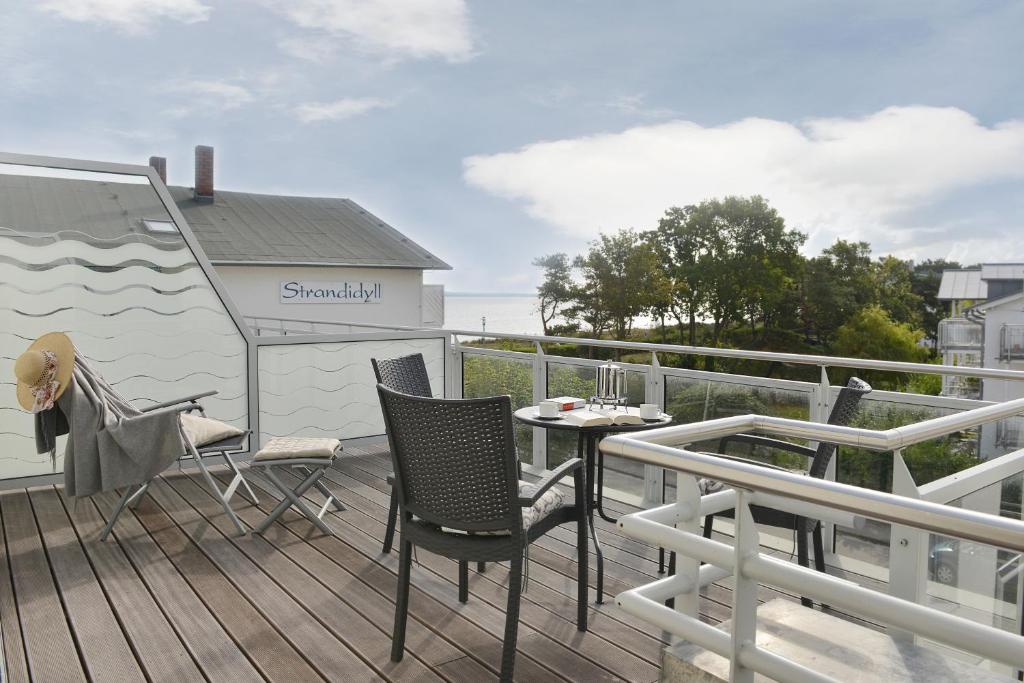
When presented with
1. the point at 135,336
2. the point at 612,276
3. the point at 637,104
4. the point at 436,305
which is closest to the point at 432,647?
the point at 135,336

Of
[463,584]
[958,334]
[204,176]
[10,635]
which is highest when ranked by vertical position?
[204,176]

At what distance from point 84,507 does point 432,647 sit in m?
3.05

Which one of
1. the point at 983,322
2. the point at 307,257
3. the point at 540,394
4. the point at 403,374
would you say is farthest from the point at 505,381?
the point at 983,322

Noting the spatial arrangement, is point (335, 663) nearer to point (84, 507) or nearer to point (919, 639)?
point (919, 639)

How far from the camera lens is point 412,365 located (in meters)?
4.52

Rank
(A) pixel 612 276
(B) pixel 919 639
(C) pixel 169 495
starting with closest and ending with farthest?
1. (B) pixel 919 639
2. (C) pixel 169 495
3. (A) pixel 612 276

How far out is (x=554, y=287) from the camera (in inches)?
1751

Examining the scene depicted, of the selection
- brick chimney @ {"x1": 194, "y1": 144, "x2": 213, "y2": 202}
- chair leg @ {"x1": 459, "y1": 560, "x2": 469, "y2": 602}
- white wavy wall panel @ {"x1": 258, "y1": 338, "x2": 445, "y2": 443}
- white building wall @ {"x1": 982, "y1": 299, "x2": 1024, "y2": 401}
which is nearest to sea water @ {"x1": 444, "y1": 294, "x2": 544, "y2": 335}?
white wavy wall panel @ {"x1": 258, "y1": 338, "x2": 445, "y2": 443}

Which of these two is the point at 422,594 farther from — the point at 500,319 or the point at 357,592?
the point at 500,319

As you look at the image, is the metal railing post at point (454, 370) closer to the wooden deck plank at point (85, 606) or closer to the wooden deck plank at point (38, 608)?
the wooden deck plank at point (85, 606)

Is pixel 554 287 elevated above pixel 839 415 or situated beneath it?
elevated above

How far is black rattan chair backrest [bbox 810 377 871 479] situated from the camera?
9.77 feet

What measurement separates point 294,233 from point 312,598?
63.1 ft

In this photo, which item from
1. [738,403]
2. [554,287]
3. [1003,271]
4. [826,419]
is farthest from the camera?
Result: [554,287]
